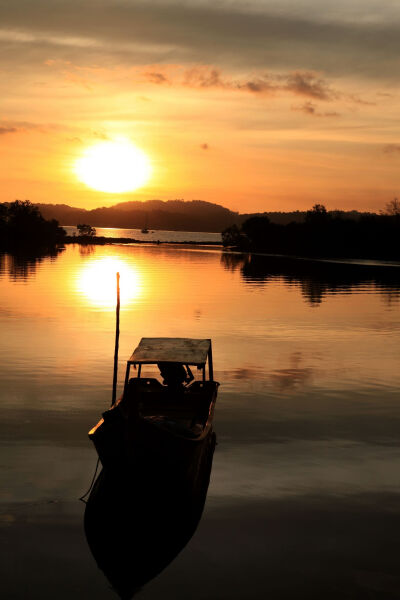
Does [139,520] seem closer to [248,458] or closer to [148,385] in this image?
[248,458]

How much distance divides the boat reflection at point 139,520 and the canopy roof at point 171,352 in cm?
495

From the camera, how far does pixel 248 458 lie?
21.3m

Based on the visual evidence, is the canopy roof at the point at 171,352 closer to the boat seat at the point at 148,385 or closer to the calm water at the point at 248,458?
→ the boat seat at the point at 148,385

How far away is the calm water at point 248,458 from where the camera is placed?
1423cm

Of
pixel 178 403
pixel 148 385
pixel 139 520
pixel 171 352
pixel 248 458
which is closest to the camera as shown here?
pixel 139 520

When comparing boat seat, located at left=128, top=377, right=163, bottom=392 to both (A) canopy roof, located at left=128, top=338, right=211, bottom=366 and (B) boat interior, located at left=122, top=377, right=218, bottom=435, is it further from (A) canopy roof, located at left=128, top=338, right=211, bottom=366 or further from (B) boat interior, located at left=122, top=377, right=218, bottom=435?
(A) canopy roof, located at left=128, top=338, right=211, bottom=366

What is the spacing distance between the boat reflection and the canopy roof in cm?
495

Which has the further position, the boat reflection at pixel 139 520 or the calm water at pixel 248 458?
the boat reflection at pixel 139 520

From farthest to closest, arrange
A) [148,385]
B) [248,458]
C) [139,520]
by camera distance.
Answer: [148,385], [248,458], [139,520]

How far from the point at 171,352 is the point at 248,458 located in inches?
194

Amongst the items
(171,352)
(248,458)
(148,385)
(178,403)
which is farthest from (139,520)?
(171,352)

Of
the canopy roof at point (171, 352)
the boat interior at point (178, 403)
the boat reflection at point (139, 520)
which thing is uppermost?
the canopy roof at point (171, 352)

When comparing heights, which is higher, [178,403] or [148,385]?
[148,385]

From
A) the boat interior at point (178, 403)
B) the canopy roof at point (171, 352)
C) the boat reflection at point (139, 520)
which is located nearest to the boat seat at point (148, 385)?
the boat interior at point (178, 403)
